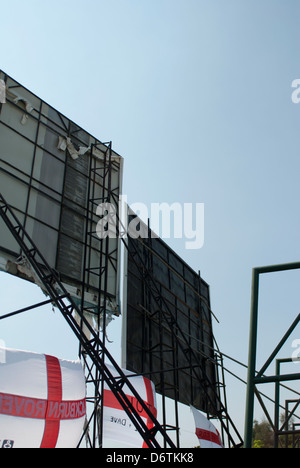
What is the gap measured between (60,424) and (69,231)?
21.9ft

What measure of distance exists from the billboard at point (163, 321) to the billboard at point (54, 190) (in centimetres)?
80

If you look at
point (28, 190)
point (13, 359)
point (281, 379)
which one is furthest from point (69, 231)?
point (281, 379)

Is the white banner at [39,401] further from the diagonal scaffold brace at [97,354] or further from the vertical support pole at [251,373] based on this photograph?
the vertical support pole at [251,373]

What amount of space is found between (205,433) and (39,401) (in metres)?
6.88

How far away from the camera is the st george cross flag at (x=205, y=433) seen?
13.7 meters

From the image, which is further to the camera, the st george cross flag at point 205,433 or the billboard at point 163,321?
the billboard at point 163,321

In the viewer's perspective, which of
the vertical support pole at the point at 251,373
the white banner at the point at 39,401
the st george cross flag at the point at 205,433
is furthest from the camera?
the st george cross flag at the point at 205,433

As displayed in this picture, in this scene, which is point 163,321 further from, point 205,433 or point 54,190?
point 54,190

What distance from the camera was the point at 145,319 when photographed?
50.8 ft

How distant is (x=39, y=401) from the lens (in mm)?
8867

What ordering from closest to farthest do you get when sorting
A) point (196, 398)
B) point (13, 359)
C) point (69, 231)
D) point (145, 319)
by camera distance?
point (13, 359) → point (69, 231) → point (145, 319) → point (196, 398)

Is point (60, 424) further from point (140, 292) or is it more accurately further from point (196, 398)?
point (196, 398)

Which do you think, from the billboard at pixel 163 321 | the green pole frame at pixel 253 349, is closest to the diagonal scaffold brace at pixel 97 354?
the billboard at pixel 163 321

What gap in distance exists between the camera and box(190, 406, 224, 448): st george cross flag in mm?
13711
